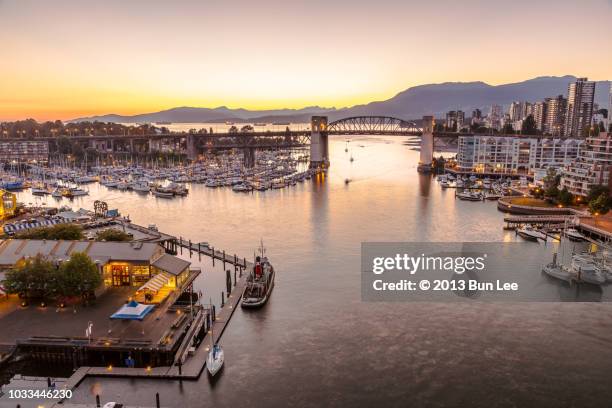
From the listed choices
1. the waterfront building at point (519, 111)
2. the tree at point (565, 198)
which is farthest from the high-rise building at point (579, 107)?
the tree at point (565, 198)

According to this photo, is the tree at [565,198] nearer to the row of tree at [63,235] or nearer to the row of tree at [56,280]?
the row of tree at [63,235]

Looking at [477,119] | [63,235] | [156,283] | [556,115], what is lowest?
[156,283]

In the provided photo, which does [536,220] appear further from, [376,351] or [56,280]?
[56,280]

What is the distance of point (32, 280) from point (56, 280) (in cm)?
77

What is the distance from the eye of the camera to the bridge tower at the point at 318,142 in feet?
231

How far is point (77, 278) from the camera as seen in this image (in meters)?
13.9

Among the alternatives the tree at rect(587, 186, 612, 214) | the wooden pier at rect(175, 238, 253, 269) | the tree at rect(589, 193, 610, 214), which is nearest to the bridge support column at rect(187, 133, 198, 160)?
the wooden pier at rect(175, 238, 253, 269)

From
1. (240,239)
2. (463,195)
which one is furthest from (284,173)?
(240,239)

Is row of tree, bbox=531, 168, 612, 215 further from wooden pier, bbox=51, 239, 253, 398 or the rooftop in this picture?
the rooftop

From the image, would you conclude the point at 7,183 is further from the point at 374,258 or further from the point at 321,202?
the point at 374,258

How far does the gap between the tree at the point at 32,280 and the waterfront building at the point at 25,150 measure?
62.4 meters

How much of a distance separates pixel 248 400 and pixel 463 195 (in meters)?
32.7

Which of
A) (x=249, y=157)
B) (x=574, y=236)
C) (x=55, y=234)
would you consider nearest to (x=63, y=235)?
(x=55, y=234)

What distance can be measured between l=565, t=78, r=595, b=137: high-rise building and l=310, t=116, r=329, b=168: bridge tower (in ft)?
210
